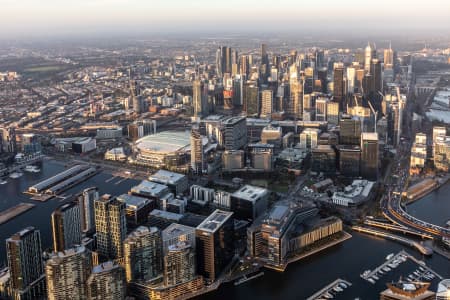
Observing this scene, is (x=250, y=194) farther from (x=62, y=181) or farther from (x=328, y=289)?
(x=62, y=181)

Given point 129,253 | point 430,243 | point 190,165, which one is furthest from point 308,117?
point 129,253

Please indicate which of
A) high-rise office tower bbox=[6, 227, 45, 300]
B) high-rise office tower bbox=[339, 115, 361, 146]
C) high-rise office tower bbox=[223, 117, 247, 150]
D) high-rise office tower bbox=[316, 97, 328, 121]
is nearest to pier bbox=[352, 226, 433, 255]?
high-rise office tower bbox=[339, 115, 361, 146]

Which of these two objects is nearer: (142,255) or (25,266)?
(25,266)

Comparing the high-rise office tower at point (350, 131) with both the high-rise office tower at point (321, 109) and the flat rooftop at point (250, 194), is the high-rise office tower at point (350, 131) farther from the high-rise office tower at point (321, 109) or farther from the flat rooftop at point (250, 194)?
the high-rise office tower at point (321, 109)

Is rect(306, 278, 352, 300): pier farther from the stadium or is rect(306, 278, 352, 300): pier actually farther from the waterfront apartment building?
the stadium

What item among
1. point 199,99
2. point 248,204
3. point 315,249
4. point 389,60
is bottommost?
point 315,249

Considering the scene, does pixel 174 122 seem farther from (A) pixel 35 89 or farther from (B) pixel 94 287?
(B) pixel 94 287

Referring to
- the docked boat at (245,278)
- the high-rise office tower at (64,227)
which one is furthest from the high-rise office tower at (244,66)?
the docked boat at (245,278)

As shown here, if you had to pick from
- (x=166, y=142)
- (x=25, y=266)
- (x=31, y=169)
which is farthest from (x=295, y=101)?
(x=25, y=266)
